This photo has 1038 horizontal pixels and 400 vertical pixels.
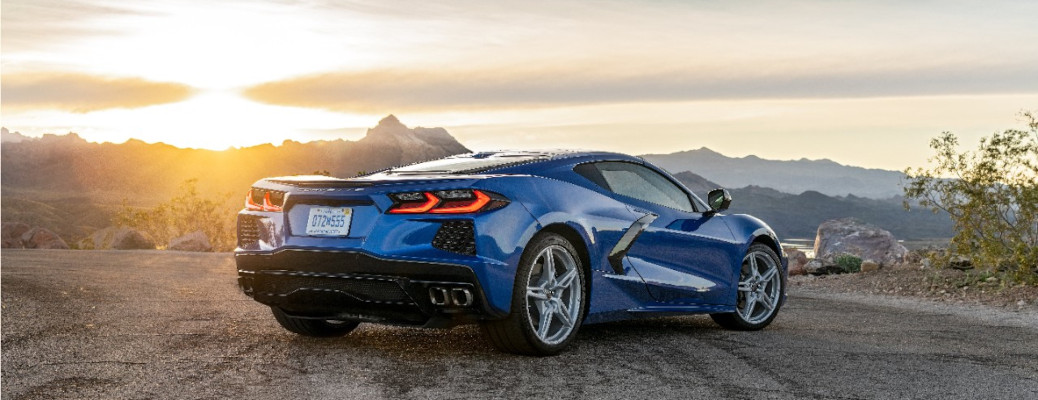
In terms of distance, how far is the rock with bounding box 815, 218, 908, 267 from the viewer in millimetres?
27141

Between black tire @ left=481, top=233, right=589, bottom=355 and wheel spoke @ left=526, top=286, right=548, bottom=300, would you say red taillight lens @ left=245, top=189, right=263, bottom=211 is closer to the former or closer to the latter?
black tire @ left=481, top=233, right=589, bottom=355

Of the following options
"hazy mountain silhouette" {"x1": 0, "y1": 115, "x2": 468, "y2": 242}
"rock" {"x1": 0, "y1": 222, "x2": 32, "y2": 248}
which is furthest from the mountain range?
"rock" {"x1": 0, "y1": 222, "x2": 32, "y2": 248}

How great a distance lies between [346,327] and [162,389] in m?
2.21

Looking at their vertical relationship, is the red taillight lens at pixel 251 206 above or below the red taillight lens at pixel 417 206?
below

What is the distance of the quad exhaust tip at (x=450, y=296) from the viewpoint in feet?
19.3

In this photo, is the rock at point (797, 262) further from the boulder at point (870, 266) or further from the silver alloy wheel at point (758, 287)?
the silver alloy wheel at point (758, 287)

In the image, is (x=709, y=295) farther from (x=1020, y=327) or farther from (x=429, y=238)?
(x=1020, y=327)

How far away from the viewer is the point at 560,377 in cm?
579

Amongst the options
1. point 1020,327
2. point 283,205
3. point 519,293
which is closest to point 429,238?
point 519,293

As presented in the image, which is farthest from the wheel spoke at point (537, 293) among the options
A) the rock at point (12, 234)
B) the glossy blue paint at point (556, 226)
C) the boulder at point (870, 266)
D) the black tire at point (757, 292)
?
the rock at point (12, 234)

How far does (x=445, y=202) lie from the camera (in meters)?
5.97

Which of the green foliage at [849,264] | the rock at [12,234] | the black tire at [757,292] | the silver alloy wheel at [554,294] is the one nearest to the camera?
the silver alloy wheel at [554,294]

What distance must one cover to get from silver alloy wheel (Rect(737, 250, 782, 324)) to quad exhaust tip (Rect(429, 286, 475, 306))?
3.23m

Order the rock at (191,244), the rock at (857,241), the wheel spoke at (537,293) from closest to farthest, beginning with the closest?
the wheel spoke at (537,293) → the rock at (191,244) → the rock at (857,241)
